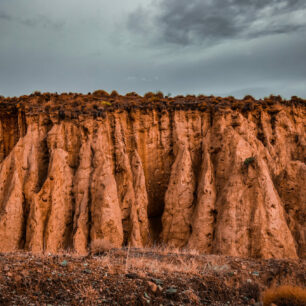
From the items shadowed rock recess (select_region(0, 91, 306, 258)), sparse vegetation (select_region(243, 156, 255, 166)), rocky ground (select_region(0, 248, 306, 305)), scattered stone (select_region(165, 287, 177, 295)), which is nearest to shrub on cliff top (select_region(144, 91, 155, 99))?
shadowed rock recess (select_region(0, 91, 306, 258))

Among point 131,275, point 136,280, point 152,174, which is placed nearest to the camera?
point 136,280

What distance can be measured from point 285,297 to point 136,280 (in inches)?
128

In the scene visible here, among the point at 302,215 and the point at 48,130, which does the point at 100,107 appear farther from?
the point at 302,215

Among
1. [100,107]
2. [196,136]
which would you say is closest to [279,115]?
[196,136]

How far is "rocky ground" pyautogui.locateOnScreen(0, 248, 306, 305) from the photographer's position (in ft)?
22.3

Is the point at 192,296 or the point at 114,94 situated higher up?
the point at 114,94

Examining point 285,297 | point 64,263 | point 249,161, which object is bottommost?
point 285,297

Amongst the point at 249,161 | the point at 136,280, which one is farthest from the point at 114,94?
the point at 136,280

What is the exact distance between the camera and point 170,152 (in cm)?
2017

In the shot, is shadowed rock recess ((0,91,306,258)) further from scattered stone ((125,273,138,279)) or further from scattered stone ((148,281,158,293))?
scattered stone ((148,281,158,293))

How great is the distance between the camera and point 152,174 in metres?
20.0

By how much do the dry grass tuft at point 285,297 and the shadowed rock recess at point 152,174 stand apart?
7291mm

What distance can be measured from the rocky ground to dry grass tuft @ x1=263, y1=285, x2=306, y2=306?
244mm

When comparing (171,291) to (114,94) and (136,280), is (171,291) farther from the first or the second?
(114,94)
